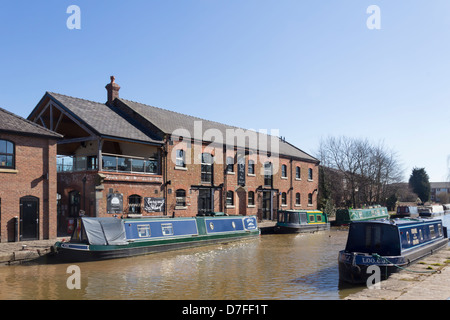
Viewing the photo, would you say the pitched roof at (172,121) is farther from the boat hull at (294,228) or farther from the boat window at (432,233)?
the boat window at (432,233)

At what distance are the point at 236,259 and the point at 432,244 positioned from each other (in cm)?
821

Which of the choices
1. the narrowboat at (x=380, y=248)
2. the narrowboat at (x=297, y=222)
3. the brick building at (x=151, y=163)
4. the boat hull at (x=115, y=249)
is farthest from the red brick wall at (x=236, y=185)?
the narrowboat at (x=380, y=248)

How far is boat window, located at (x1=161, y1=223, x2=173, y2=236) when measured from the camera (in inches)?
696

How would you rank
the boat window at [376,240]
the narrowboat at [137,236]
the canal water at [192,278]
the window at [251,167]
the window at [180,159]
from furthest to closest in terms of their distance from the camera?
the window at [251,167] → the window at [180,159] → the narrowboat at [137,236] → the boat window at [376,240] → the canal water at [192,278]

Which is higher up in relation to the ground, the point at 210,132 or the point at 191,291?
the point at 210,132

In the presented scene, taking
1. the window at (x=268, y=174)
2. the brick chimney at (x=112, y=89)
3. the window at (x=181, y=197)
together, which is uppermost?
the brick chimney at (x=112, y=89)

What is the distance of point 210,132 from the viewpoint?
89.6 ft

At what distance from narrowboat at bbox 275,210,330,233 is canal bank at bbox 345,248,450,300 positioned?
1234 cm

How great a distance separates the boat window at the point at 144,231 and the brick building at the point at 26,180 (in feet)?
13.4

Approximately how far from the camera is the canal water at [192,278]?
10.3 m

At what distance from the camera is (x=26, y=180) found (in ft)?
55.0
